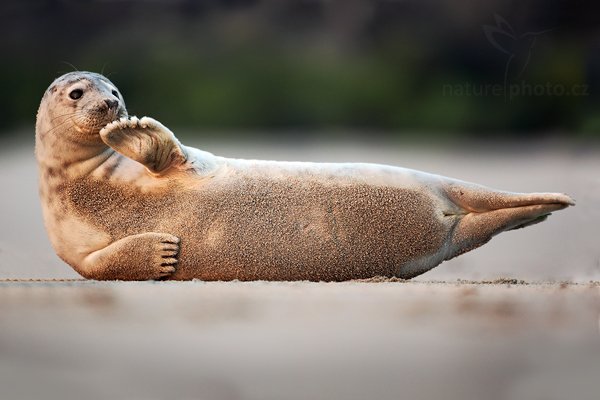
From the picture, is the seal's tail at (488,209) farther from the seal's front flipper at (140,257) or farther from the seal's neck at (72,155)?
the seal's neck at (72,155)

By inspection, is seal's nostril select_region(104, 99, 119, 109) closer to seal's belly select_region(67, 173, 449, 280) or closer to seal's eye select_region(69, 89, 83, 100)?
seal's eye select_region(69, 89, 83, 100)

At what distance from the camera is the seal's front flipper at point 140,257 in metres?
3.09

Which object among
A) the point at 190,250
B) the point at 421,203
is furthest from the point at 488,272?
the point at 190,250

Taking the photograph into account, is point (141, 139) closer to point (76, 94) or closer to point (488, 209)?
point (76, 94)

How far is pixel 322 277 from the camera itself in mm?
3197

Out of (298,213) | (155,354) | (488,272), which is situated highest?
(298,213)

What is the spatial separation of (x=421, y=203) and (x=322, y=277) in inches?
16.2

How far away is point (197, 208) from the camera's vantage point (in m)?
3.14

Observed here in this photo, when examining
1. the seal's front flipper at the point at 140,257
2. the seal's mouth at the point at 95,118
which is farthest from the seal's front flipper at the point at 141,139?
the seal's front flipper at the point at 140,257

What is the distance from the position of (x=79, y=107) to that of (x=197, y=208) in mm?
483

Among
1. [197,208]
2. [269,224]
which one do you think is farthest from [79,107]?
[269,224]

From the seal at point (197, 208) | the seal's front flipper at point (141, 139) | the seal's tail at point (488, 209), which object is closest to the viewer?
the seal's front flipper at point (141, 139)

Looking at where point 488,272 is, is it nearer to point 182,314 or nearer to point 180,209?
point 180,209

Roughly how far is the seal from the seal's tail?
12cm
